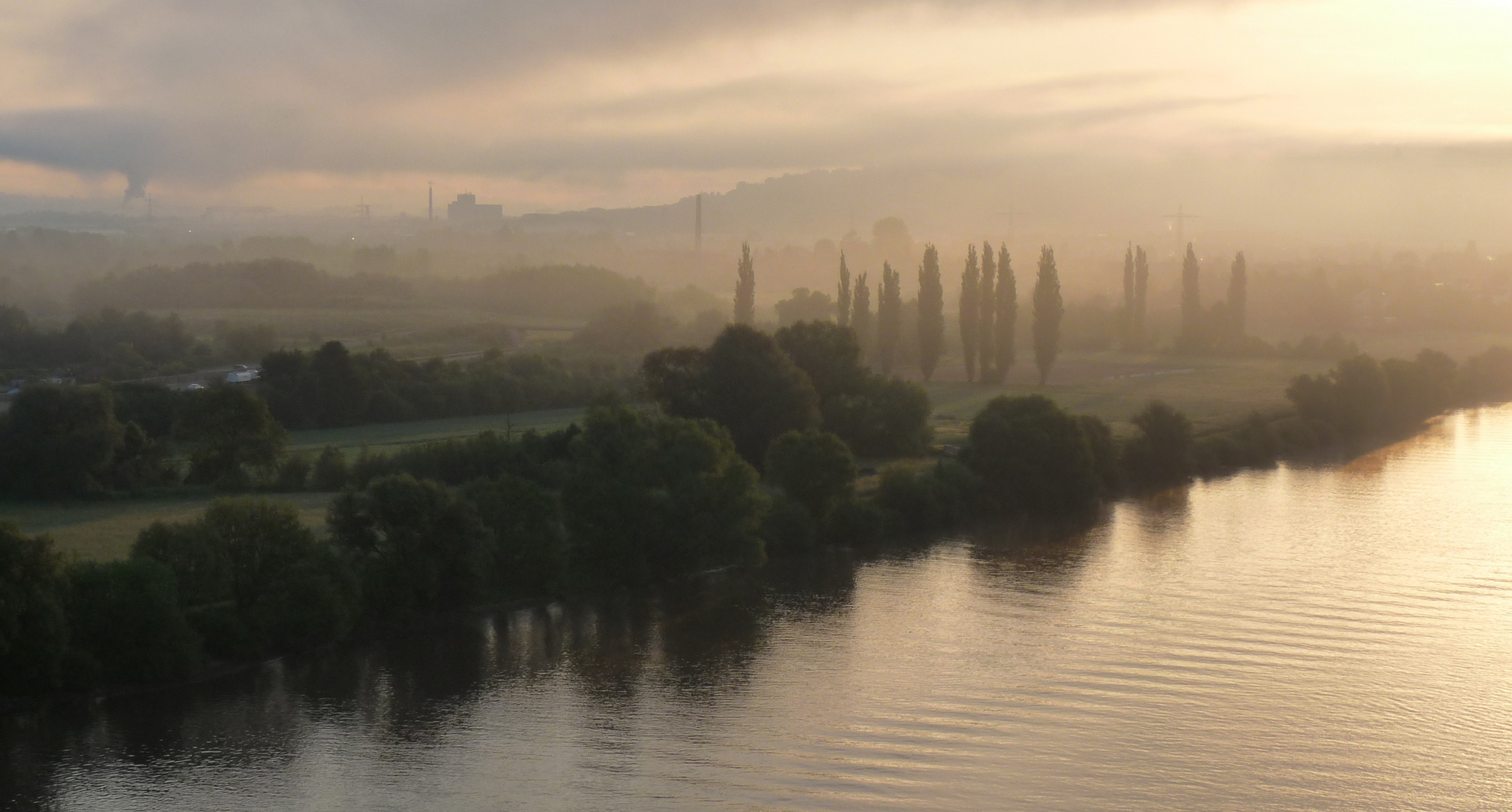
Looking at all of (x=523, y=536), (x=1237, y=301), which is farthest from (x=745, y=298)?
(x=523, y=536)

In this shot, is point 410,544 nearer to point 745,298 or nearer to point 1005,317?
point 745,298

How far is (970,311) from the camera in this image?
51906mm

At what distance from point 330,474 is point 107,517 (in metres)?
4.93

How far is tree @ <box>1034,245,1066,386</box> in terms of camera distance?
51.7m

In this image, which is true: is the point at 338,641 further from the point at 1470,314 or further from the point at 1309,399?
the point at 1470,314

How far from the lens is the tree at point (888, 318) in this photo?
169ft

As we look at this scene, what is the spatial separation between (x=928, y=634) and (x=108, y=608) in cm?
1187

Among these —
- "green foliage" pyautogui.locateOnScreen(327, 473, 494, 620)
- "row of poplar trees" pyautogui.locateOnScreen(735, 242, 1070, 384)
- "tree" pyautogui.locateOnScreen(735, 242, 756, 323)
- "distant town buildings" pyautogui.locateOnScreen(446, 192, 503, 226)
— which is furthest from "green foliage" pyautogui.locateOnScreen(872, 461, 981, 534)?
"distant town buildings" pyautogui.locateOnScreen(446, 192, 503, 226)

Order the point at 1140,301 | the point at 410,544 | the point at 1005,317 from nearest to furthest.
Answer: the point at 410,544 < the point at 1005,317 < the point at 1140,301

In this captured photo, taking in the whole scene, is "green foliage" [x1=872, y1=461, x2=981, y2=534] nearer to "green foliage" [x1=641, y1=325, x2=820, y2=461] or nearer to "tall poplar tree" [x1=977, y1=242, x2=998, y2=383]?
"green foliage" [x1=641, y1=325, x2=820, y2=461]

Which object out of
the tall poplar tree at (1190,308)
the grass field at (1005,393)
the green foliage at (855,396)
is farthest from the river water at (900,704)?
the tall poplar tree at (1190,308)

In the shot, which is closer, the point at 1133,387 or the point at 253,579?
the point at 253,579

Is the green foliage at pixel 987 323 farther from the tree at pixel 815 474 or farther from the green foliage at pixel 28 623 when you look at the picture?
the green foliage at pixel 28 623

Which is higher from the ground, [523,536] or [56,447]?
[56,447]
